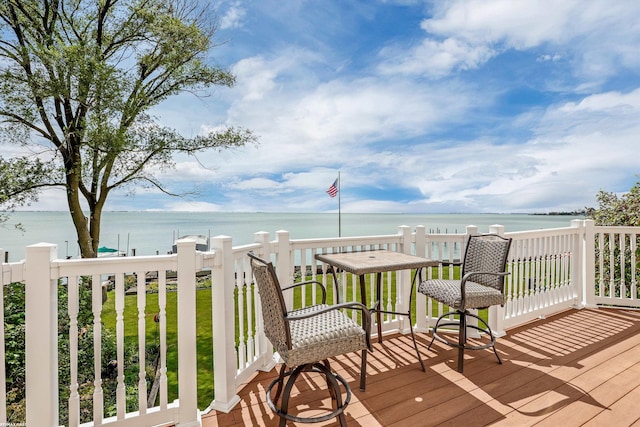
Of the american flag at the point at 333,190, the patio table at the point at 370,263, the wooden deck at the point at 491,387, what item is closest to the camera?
the wooden deck at the point at 491,387

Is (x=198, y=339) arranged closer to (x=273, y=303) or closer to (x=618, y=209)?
(x=273, y=303)

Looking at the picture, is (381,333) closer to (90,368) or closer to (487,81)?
(90,368)

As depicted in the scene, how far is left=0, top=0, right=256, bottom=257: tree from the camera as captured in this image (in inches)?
297

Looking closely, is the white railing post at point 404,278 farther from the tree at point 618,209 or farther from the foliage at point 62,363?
the tree at point 618,209

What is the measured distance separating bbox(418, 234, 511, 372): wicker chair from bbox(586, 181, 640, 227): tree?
426cm

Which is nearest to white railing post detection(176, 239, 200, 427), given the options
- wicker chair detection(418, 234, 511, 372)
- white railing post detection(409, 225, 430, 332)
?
wicker chair detection(418, 234, 511, 372)

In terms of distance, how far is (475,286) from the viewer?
297 centimetres

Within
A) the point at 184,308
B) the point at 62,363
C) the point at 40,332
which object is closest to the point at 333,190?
the point at 62,363

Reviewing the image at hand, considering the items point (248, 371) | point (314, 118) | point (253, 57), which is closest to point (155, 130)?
point (253, 57)

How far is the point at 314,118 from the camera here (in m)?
11.5

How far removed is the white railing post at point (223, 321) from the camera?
2.19 m

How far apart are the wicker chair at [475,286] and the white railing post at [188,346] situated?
207 centimetres

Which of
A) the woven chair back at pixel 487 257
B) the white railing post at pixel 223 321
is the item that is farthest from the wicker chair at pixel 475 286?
the white railing post at pixel 223 321

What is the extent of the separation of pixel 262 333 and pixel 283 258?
0.71 m
